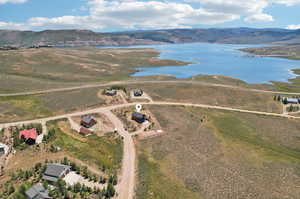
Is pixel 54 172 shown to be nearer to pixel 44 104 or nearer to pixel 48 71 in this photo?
pixel 44 104

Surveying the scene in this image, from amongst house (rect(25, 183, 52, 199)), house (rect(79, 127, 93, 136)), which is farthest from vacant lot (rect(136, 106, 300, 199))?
house (rect(79, 127, 93, 136))

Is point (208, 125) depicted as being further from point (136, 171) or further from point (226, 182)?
point (136, 171)

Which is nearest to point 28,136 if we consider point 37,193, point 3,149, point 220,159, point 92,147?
point 3,149

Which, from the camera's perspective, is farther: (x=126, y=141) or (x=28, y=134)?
(x=126, y=141)

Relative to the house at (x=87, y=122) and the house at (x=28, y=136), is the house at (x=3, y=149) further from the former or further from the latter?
the house at (x=87, y=122)

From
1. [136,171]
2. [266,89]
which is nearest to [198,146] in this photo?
[136,171]

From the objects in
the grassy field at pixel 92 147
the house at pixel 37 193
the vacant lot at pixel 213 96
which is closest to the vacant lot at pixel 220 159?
the grassy field at pixel 92 147
